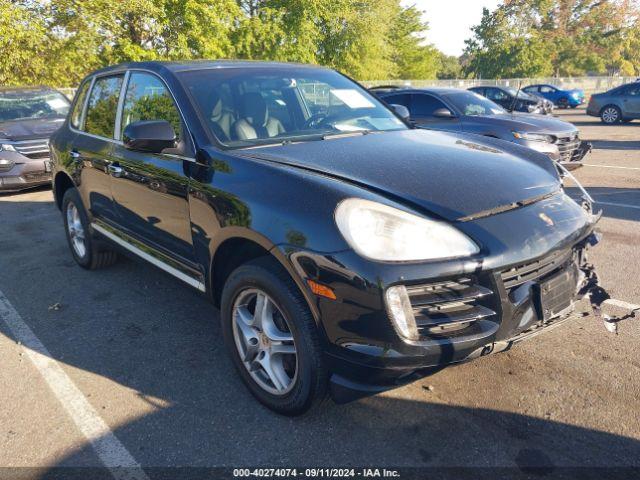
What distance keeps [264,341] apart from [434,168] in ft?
4.14

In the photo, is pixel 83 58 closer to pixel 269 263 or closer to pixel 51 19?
pixel 51 19

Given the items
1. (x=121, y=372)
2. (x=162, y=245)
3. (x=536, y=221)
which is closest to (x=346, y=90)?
(x=162, y=245)

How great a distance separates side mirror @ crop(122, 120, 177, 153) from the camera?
9.52 feet

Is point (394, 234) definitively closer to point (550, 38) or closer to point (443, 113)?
point (443, 113)

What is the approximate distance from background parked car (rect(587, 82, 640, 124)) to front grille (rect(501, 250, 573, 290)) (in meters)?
19.0

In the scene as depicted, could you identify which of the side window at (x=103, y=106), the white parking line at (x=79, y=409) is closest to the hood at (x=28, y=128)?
the side window at (x=103, y=106)

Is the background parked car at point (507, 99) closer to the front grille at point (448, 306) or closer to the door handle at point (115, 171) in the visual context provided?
the door handle at point (115, 171)

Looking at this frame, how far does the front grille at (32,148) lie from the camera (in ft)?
28.1

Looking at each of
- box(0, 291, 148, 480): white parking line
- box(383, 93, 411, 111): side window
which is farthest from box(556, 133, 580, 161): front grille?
box(0, 291, 148, 480): white parking line

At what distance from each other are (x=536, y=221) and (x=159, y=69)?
101 inches

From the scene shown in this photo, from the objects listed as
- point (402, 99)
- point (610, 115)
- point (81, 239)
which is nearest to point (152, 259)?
point (81, 239)

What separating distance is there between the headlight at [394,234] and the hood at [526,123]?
22.6ft

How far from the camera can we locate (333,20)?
3173 centimetres

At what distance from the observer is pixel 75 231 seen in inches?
194
